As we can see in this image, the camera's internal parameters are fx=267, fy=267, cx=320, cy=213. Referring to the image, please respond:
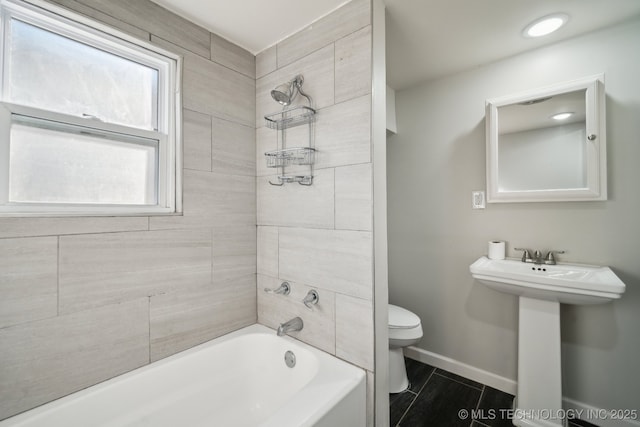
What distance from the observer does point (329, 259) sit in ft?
5.07

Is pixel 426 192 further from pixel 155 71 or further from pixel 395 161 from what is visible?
pixel 155 71

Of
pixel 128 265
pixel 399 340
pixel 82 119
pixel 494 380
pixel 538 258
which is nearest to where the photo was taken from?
pixel 82 119

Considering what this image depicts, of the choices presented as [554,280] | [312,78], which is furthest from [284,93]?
[554,280]

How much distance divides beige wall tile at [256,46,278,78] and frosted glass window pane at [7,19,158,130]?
688mm

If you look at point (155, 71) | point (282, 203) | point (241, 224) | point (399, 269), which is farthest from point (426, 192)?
point (155, 71)

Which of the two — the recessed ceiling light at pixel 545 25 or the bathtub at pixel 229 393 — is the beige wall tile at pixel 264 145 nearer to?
the bathtub at pixel 229 393

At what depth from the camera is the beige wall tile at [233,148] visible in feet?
5.69

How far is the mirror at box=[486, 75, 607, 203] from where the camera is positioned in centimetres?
163

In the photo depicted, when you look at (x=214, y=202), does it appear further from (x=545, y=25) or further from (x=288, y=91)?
(x=545, y=25)

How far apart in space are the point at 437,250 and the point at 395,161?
90cm

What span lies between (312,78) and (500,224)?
1709 mm

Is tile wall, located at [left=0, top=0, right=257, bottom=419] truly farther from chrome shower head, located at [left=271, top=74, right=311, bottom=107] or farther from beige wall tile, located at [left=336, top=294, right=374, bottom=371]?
beige wall tile, located at [left=336, top=294, right=374, bottom=371]

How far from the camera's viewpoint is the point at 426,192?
7.79 feet

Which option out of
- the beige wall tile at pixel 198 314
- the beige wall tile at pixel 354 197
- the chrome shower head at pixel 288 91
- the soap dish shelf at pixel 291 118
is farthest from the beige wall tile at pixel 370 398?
the chrome shower head at pixel 288 91
